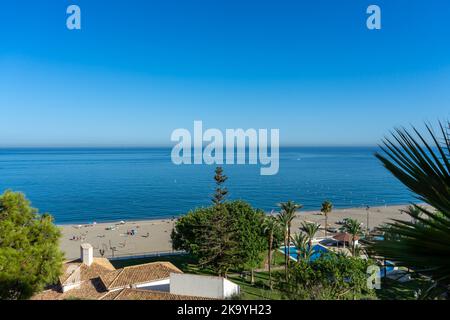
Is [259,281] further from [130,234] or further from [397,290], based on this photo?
[130,234]

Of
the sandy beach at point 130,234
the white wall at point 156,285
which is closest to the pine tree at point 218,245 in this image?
the white wall at point 156,285

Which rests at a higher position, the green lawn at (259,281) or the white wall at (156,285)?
the white wall at (156,285)

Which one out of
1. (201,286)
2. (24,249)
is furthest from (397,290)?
(24,249)

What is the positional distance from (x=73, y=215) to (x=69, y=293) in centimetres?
4090

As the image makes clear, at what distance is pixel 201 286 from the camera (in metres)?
11.3

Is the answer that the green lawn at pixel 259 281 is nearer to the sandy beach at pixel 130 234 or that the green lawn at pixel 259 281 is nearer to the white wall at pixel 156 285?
the white wall at pixel 156 285

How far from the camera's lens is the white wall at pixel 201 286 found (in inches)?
405

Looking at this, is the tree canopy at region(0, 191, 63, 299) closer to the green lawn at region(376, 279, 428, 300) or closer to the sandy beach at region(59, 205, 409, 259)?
the green lawn at region(376, 279, 428, 300)

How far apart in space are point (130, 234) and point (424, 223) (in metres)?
43.1

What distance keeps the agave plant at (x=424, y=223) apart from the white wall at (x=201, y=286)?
8478 millimetres

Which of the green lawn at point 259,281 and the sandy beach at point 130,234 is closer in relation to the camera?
the green lawn at point 259,281

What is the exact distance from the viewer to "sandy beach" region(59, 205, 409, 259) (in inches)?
1438

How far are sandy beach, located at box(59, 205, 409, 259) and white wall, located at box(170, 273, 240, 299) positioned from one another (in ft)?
77.7
